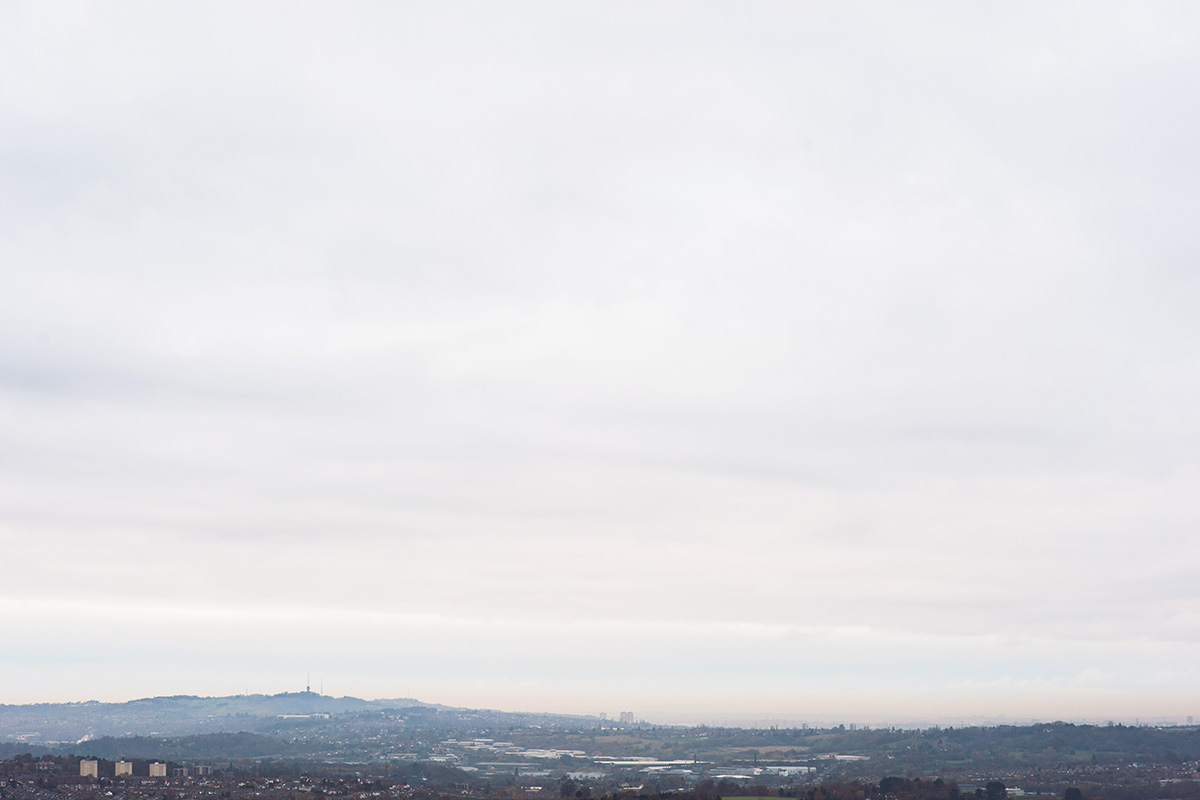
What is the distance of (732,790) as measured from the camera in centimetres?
18450

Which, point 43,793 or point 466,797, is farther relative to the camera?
point 466,797

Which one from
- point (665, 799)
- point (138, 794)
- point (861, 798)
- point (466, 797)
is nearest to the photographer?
point (665, 799)

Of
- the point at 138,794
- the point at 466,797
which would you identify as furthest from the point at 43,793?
the point at 466,797

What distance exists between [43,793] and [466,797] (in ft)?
227

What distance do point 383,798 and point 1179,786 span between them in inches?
5337

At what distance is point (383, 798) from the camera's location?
18362 cm

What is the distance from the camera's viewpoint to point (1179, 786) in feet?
600

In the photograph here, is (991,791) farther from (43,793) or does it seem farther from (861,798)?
(43,793)

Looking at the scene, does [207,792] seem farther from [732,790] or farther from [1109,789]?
[1109,789]

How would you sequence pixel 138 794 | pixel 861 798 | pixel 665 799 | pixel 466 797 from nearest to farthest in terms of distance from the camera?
pixel 665 799, pixel 861 798, pixel 138 794, pixel 466 797

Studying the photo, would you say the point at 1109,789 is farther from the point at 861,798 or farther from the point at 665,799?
the point at 665,799

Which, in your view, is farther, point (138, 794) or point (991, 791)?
point (138, 794)

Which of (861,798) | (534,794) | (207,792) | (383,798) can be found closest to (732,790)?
(861,798)

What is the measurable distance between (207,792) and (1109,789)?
157m
